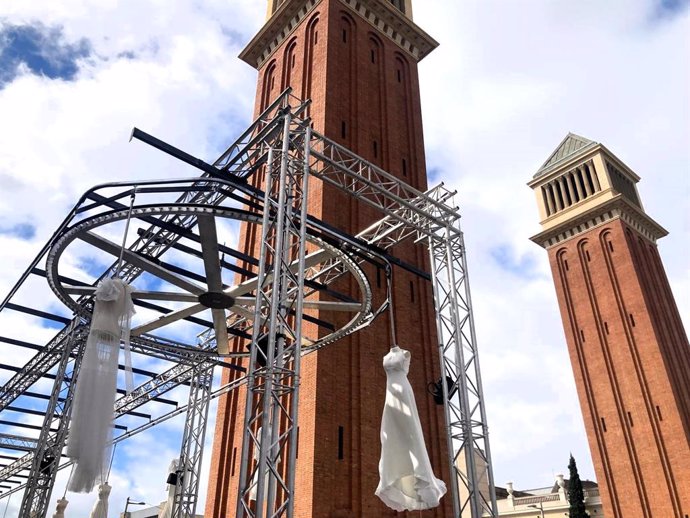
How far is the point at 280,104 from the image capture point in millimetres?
13258

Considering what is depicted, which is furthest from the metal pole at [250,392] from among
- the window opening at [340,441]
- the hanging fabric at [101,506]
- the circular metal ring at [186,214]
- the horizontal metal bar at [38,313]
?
the hanging fabric at [101,506]

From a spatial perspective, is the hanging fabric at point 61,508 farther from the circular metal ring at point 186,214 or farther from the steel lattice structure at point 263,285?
the circular metal ring at point 186,214

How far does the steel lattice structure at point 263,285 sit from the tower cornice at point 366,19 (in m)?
13.3

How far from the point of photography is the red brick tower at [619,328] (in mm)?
34656

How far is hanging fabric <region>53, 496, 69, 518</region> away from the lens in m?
20.1

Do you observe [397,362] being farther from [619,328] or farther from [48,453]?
[619,328]

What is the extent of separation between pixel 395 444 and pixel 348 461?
6.70 meters

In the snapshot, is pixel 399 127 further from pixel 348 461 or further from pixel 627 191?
pixel 627 191

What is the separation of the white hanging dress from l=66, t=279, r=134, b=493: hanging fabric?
4.16 m

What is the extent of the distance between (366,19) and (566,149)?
29661 millimetres

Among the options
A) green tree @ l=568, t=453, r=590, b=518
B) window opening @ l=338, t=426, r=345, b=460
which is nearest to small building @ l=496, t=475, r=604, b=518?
green tree @ l=568, t=453, r=590, b=518

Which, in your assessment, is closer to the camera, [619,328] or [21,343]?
[21,343]

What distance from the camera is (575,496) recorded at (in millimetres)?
39500

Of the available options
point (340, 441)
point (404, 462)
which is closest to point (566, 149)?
point (340, 441)
